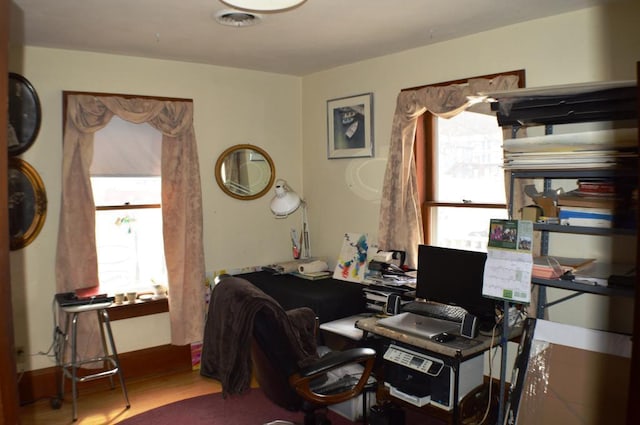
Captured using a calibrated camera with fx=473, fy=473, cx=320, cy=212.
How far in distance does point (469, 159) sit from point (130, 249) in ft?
8.95

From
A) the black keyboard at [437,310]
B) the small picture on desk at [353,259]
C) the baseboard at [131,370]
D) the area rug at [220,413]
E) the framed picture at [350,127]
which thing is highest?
the framed picture at [350,127]

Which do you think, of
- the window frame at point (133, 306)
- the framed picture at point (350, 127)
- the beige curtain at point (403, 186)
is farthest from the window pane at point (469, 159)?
the window frame at point (133, 306)

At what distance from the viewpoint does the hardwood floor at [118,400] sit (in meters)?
3.17

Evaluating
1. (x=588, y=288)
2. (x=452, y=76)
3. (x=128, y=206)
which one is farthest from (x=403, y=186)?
(x=128, y=206)

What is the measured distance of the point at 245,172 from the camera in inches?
169

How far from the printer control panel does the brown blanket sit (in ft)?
1.58

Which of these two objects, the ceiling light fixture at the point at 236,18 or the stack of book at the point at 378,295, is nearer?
the ceiling light fixture at the point at 236,18

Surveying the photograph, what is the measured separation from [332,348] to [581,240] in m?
1.71

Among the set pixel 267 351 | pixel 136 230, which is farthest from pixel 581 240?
pixel 136 230

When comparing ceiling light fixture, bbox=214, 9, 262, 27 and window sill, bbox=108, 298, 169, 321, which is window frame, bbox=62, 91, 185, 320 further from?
ceiling light fixture, bbox=214, 9, 262, 27

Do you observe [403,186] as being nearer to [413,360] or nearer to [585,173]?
[413,360]

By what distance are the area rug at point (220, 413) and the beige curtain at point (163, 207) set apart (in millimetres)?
657

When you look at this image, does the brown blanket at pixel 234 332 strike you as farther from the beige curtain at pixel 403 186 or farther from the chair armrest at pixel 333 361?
the beige curtain at pixel 403 186

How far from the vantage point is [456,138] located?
11.3 ft
